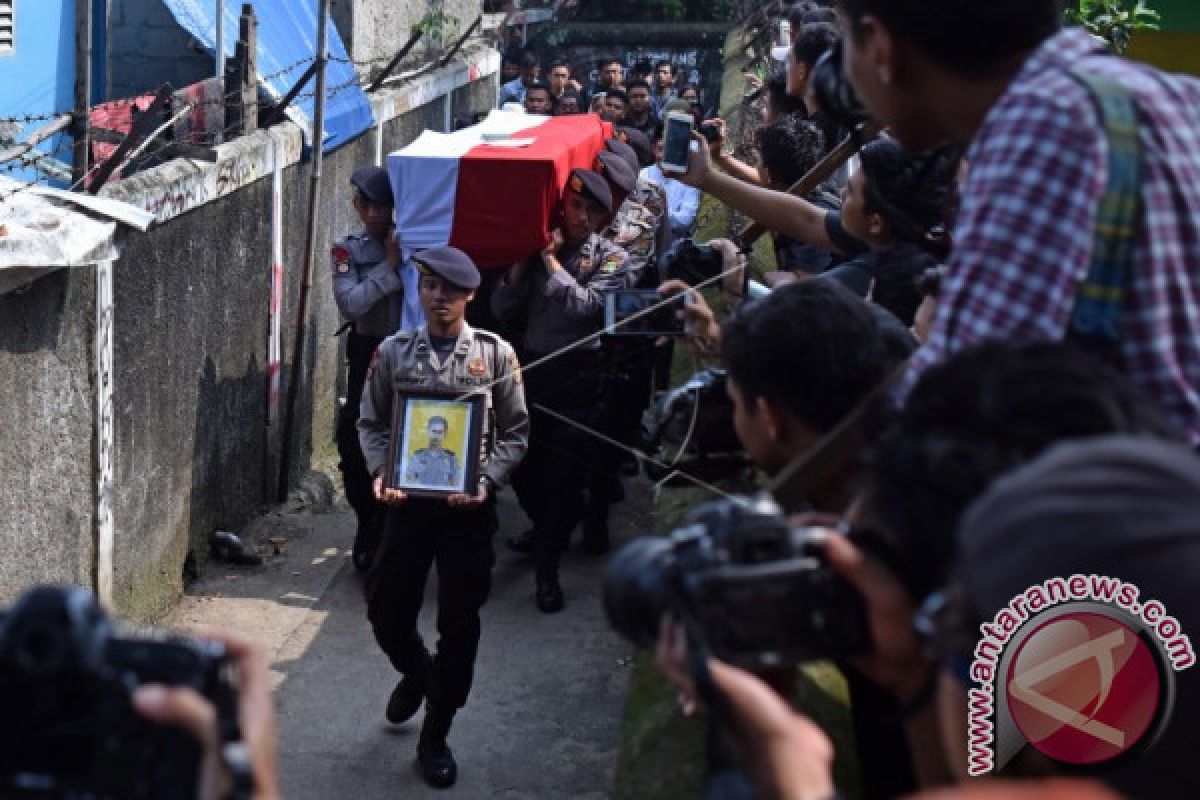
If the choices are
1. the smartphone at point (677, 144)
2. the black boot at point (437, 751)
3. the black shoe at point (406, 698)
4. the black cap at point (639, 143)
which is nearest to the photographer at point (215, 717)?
the smartphone at point (677, 144)

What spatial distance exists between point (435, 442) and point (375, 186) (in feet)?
7.98

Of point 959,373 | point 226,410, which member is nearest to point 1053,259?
point 959,373

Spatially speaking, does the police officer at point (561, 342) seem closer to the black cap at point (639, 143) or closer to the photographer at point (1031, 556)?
the black cap at point (639, 143)

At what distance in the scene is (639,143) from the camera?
11812 millimetres

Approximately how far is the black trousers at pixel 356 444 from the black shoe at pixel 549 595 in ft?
2.71

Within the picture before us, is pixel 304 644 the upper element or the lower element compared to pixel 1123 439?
lower

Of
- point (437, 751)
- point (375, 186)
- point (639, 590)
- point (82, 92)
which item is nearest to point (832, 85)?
point (639, 590)

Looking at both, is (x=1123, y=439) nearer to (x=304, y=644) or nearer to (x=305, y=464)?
(x=304, y=644)

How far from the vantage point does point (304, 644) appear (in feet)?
24.4

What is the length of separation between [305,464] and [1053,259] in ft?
26.3

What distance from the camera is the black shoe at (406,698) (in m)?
6.43

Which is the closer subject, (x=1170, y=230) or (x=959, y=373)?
(x=959, y=373)

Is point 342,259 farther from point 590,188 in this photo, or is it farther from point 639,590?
point 639,590

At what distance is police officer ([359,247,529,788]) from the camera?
20.2 ft
